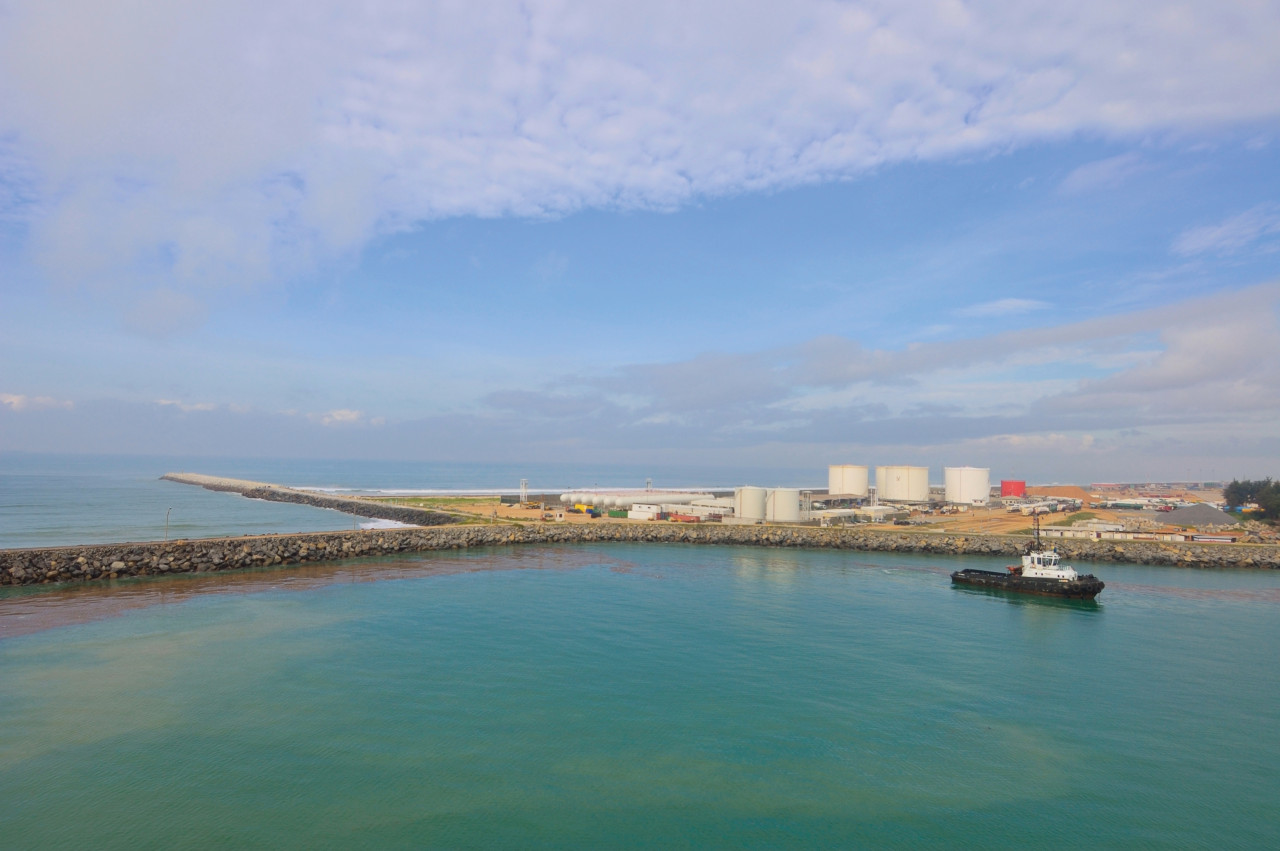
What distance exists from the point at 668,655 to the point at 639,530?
34.5m

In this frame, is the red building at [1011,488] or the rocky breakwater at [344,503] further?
the red building at [1011,488]

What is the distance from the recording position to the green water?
13.2 meters

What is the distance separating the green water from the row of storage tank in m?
60.4

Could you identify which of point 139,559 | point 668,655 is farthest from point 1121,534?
point 139,559

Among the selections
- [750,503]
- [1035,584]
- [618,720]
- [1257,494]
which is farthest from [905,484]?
[618,720]

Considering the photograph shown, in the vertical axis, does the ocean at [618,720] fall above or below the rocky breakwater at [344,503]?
below

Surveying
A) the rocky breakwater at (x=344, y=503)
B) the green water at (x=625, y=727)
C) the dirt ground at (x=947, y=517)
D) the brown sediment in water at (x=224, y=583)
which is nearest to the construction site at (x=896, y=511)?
the dirt ground at (x=947, y=517)

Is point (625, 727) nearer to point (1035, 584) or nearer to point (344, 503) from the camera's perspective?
point (1035, 584)

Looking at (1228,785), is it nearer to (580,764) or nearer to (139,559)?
(580,764)

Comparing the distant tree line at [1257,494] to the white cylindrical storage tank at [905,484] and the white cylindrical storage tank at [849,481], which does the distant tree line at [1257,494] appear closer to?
the white cylindrical storage tank at [905,484]

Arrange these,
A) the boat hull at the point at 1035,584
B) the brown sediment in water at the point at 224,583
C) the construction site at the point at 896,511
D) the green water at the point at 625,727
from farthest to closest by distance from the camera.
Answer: the construction site at the point at 896,511 → the boat hull at the point at 1035,584 → the brown sediment in water at the point at 224,583 → the green water at the point at 625,727

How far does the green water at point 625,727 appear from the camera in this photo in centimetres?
1323

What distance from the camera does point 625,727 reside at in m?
17.6

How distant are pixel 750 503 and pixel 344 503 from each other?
58475 millimetres
